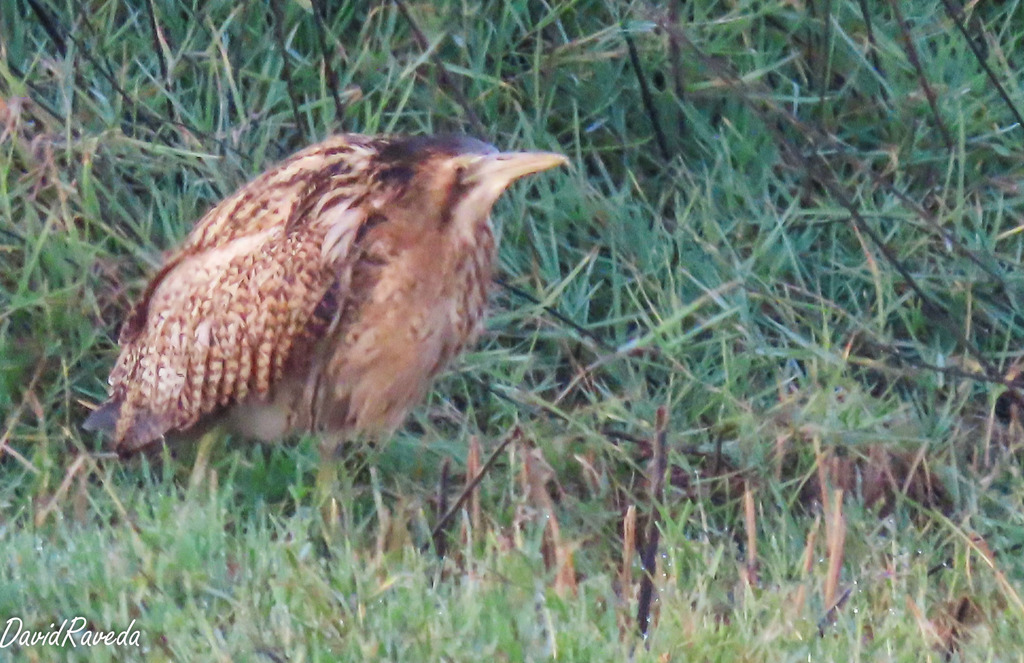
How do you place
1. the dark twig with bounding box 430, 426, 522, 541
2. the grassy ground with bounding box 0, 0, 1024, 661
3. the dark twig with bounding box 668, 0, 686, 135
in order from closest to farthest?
1. the grassy ground with bounding box 0, 0, 1024, 661
2. the dark twig with bounding box 430, 426, 522, 541
3. the dark twig with bounding box 668, 0, 686, 135

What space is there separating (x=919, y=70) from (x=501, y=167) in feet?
4.77

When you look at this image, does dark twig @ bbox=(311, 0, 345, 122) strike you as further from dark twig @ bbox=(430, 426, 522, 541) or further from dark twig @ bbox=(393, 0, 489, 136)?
dark twig @ bbox=(430, 426, 522, 541)

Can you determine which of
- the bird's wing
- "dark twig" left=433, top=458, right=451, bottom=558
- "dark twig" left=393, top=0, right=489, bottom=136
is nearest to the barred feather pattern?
the bird's wing

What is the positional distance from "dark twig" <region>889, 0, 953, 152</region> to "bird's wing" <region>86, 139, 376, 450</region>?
5.20 feet

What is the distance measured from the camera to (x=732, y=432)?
4.98 metres

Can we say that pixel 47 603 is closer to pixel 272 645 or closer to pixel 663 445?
pixel 272 645

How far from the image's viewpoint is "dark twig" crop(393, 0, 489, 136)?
530 centimetres

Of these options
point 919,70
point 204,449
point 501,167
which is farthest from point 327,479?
point 919,70

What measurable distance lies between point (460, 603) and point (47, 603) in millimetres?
820

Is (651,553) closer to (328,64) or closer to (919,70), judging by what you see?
(919,70)

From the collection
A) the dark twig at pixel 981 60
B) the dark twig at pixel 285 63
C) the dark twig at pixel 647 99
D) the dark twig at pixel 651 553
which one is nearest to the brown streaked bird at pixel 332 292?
the dark twig at pixel 285 63

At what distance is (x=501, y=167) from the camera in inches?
176

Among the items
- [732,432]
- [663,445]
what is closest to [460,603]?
[663,445]

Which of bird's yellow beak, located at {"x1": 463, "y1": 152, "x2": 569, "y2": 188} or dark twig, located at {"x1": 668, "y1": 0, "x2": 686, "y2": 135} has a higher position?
bird's yellow beak, located at {"x1": 463, "y1": 152, "x2": 569, "y2": 188}
